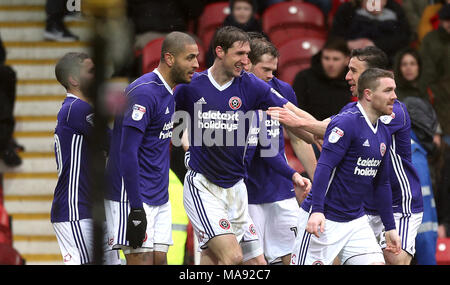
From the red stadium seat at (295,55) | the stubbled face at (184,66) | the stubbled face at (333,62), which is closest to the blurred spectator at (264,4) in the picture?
the red stadium seat at (295,55)

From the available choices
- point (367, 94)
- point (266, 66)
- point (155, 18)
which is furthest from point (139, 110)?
point (155, 18)

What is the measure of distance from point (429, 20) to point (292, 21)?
1643 millimetres

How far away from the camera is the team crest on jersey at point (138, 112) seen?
4.79m

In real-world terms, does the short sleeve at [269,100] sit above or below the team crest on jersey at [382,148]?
above

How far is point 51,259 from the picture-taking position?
6.20m

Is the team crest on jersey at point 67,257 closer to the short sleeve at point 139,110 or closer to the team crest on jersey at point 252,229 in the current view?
the short sleeve at point 139,110

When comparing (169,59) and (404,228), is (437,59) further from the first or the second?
(169,59)

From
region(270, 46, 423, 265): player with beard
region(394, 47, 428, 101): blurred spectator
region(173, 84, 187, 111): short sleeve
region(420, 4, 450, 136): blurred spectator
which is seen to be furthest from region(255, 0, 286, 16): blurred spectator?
region(173, 84, 187, 111): short sleeve

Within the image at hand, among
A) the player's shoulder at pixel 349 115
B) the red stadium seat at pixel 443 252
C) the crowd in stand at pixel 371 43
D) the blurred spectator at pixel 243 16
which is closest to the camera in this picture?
the player's shoulder at pixel 349 115

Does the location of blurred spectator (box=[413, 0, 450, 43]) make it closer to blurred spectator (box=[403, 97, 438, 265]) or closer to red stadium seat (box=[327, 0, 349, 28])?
red stadium seat (box=[327, 0, 349, 28])

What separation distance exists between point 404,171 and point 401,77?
1947 mm

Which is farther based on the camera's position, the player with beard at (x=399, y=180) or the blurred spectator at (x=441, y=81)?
the blurred spectator at (x=441, y=81)

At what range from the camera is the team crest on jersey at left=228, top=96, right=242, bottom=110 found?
532 centimetres
